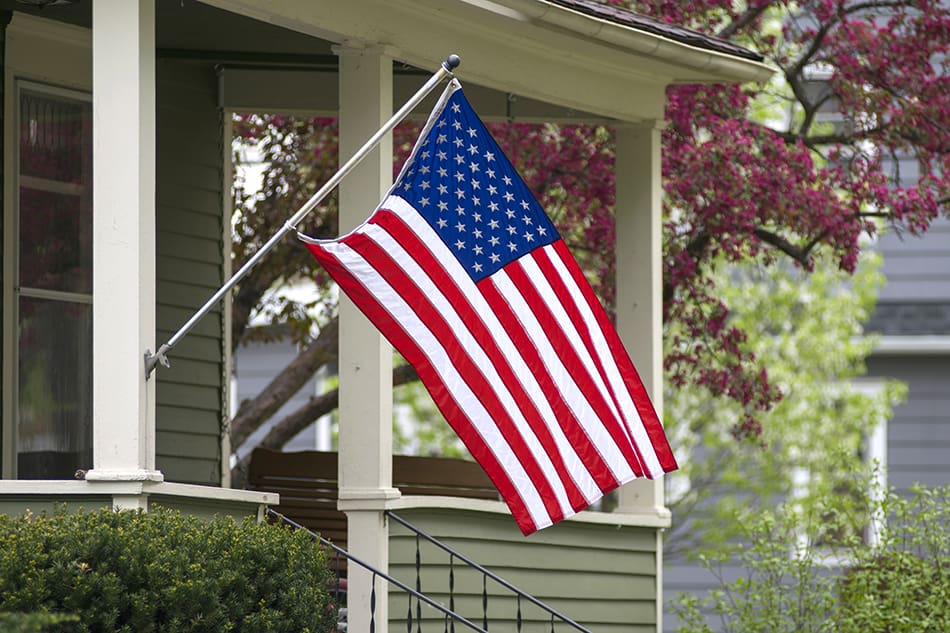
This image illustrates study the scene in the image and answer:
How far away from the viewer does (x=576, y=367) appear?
7.38 metres

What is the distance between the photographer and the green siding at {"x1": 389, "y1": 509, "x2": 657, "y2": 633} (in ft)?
27.7

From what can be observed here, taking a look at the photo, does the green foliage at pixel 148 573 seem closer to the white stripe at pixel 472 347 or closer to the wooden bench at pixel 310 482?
the white stripe at pixel 472 347

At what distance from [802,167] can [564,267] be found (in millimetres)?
5154

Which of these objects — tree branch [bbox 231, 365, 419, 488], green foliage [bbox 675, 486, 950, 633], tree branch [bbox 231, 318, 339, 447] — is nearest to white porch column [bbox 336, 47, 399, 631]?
green foliage [bbox 675, 486, 950, 633]

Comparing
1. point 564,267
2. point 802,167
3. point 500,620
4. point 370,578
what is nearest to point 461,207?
point 564,267

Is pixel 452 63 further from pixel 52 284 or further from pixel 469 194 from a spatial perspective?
pixel 52 284

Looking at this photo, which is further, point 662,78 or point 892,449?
point 892,449

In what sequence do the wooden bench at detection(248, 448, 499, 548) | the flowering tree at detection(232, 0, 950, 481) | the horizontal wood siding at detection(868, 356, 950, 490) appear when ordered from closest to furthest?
1. the wooden bench at detection(248, 448, 499, 548)
2. the flowering tree at detection(232, 0, 950, 481)
3. the horizontal wood siding at detection(868, 356, 950, 490)

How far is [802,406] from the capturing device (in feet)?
59.7

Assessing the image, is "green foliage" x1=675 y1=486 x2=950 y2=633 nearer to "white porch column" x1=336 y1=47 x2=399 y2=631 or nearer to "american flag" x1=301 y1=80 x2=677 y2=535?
"white porch column" x1=336 y1=47 x2=399 y2=631

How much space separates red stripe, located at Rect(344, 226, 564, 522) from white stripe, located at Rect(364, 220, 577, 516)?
0.05 ft

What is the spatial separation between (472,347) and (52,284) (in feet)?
10.6

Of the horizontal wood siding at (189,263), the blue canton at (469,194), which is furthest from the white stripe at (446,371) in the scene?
the horizontal wood siding at (189,263)

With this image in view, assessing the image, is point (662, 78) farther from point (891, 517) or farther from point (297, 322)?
point (891, 517)
